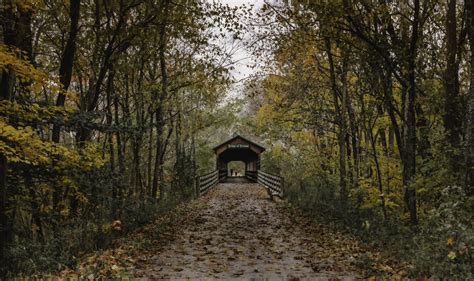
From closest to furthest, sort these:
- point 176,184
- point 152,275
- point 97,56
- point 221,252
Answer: point 152,275 < point 221,252 < point 97,56 < point 176,184

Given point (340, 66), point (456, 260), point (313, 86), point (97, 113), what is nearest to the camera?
point (456, 260)

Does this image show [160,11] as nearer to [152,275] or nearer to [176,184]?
[152,275]

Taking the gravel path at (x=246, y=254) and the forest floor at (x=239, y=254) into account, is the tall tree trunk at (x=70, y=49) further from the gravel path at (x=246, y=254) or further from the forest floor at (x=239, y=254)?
the gravel path at (x=246, y=254)

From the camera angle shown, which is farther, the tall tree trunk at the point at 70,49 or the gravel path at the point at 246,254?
the tall tree trunk at the point at 70,49

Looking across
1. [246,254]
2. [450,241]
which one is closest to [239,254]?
[246,254]

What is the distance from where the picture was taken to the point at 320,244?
8781mm

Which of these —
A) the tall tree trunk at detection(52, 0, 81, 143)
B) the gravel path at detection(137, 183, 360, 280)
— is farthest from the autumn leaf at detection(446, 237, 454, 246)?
the tall tree trunk at detection(52, 0, 81, 143)

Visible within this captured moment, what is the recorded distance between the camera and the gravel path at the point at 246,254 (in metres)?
6.36

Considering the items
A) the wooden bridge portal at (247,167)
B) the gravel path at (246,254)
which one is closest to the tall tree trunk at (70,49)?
the gravel path at (246,254)

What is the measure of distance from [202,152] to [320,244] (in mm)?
28206

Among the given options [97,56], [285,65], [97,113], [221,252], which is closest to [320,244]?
[221,252]

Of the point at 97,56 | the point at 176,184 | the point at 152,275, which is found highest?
the point at 97,56

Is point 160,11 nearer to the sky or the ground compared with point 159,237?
nearer to the sky

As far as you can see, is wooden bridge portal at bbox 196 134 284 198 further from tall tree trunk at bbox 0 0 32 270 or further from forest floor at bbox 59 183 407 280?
tall tree trunk at bbox 0 0 32 270
